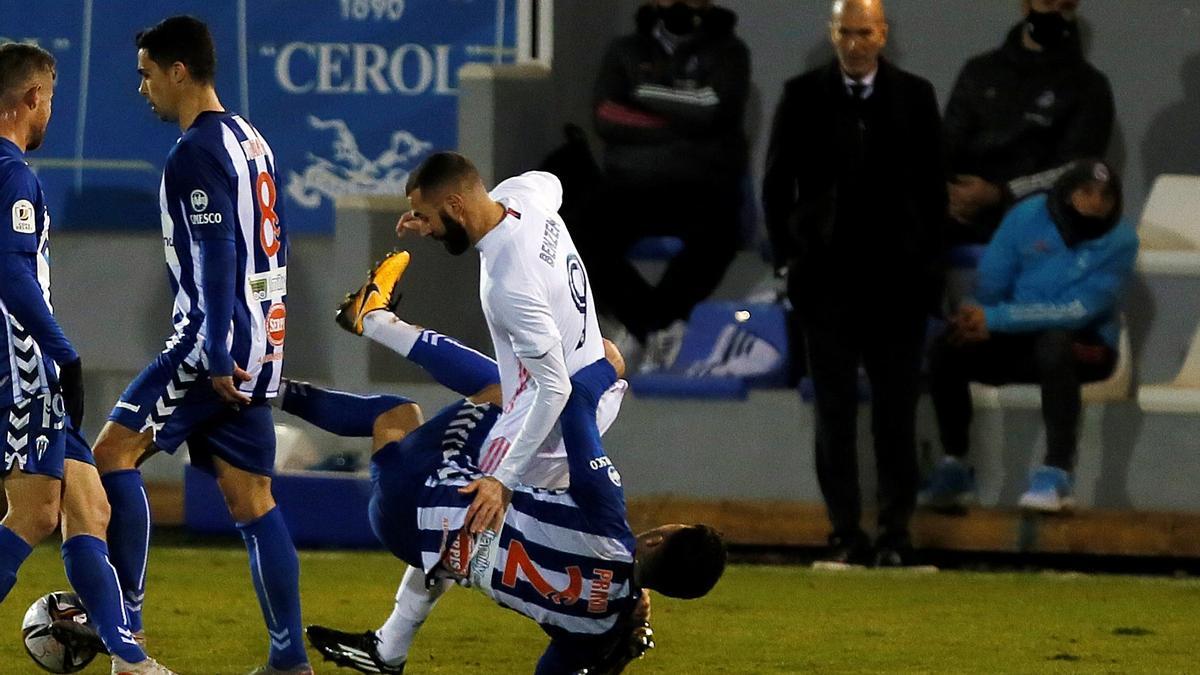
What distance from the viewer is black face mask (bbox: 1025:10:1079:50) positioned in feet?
30.9

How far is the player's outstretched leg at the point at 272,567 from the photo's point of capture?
5871mm

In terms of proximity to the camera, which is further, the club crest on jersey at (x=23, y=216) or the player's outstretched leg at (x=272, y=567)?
the player's outstretched leg at (x=272, y=567)

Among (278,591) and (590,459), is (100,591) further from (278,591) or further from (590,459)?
(590,459)

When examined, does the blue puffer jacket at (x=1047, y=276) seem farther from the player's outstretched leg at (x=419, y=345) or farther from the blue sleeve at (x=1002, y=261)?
the player's outstretched leg at (x=419, y=345)

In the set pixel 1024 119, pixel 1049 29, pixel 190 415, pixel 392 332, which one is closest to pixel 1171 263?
pixel 1024 119

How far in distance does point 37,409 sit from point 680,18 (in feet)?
16.5

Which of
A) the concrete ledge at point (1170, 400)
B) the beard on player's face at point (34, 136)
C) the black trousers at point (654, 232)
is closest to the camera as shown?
the beard on player's face at point (34, 136)

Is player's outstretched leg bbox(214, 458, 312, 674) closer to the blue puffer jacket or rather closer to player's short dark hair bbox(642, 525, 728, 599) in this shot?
player's short dark hair bbox(642, 525, 728, 599)

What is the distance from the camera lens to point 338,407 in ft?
19.9

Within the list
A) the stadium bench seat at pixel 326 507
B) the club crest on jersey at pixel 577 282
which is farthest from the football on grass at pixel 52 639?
the stadium bench seat at pixel 326 507

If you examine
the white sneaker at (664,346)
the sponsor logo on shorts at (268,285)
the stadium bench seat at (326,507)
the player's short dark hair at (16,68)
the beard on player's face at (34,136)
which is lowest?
the stadium bench seat at (326,507)

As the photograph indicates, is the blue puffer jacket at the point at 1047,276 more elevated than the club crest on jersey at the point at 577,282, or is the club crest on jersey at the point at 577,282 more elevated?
the club crest on jersey at the point at 577,282

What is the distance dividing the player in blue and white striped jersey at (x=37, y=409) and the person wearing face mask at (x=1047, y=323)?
412cm

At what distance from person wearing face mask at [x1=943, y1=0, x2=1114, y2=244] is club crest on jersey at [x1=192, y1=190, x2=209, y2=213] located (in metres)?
4.50
